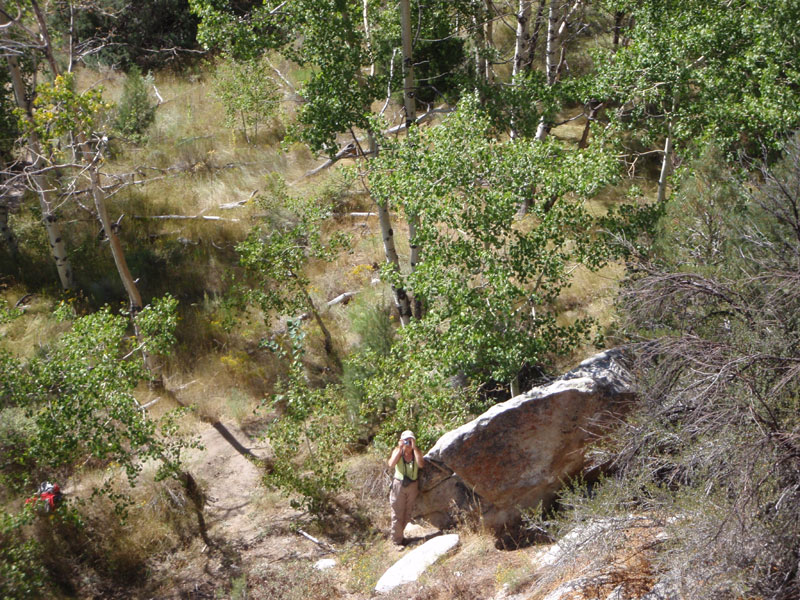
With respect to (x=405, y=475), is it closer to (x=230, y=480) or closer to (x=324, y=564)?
(x=324, y=564)

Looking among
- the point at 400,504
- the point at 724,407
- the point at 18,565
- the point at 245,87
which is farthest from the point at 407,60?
the point at 18,565

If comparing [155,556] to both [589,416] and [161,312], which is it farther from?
[589,416]

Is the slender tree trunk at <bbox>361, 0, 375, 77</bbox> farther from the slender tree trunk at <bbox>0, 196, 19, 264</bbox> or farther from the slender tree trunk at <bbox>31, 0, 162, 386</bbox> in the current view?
Result: the slender tree trunk at <bbox>0, 196, 19, 264</bbox>

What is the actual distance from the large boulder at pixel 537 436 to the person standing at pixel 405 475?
53 centimetres

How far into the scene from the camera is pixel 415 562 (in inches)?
325

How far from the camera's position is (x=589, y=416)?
8.00m

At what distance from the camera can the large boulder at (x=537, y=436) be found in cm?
796

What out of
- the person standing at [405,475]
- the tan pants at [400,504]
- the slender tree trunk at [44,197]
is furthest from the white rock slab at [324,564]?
the slender tree trunk at [44,197]

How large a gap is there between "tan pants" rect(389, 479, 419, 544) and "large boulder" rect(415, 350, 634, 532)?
858 mm

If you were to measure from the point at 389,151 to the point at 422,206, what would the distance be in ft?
4.15

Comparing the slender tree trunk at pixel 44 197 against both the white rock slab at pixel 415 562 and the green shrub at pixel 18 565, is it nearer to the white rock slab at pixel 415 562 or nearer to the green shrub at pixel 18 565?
the green shrub at pixel 18 565

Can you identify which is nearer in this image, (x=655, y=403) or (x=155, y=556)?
(x=655, y=403)

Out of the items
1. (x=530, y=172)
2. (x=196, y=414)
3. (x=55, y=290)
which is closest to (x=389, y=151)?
(x=530, y=172)

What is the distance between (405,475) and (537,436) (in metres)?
1.89
